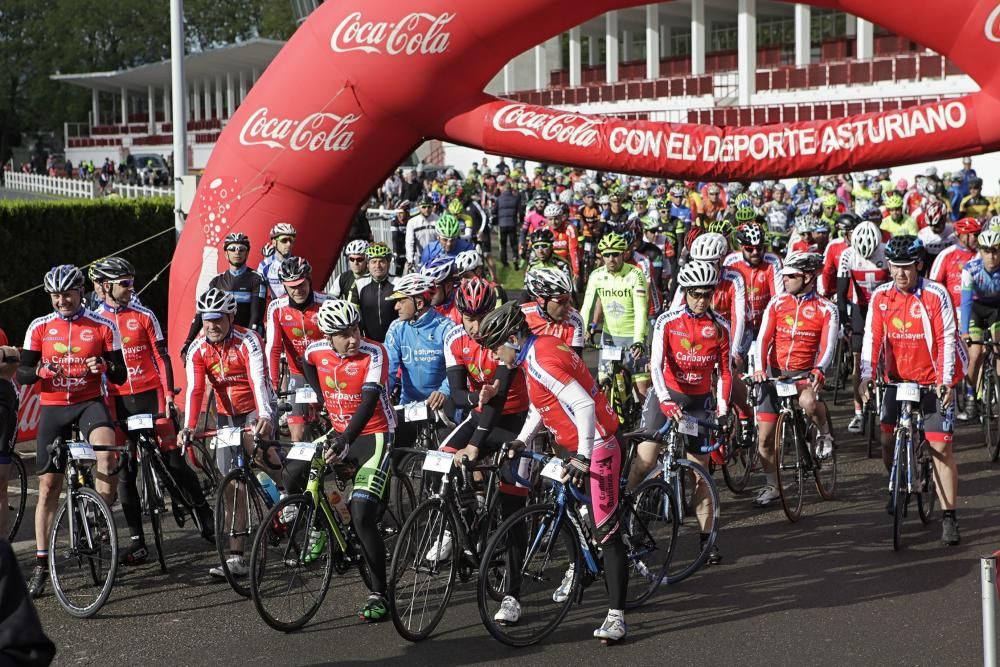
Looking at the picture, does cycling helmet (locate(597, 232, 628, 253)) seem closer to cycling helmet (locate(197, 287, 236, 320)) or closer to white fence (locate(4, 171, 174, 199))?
cycling helmet (locate(197, 287, 236, 320))

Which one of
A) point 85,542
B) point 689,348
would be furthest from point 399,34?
point 85,542

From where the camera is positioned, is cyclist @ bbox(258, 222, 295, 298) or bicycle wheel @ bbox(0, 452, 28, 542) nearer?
bicycle wheel @ bbox(0, 452, 28, 542)

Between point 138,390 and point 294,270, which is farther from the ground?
point 294,270

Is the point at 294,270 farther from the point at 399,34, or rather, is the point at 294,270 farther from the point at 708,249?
the point at 708,249

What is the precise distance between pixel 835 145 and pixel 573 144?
2355 mm

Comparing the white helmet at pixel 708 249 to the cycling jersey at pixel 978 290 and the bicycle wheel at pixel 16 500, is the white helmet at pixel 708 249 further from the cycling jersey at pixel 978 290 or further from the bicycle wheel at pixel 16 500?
the bicycle wheel at pixel 16 500

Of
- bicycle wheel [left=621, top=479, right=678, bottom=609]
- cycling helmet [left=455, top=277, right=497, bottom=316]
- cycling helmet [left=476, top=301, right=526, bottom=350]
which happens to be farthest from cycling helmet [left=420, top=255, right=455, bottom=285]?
cycling helmet [left=476, top=301, right=526, bottom=350]

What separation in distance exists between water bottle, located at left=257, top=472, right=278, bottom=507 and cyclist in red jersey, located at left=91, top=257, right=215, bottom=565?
86 centimetres

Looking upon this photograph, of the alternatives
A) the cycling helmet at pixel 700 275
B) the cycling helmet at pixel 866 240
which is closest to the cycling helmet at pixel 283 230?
the cycling helmet at pixel 700 275

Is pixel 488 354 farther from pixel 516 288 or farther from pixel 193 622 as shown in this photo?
pixel 516 288

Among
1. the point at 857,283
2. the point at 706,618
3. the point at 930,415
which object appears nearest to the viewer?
the point at 706,618

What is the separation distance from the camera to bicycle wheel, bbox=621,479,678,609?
7.84 metres

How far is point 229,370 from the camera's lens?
8953 mm

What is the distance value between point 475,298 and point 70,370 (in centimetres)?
274
